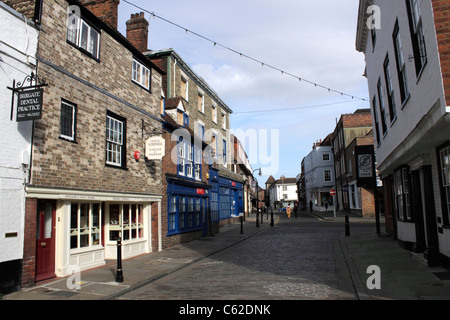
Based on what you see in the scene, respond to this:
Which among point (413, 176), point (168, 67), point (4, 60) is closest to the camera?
point (4, 60)

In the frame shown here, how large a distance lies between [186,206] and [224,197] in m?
10.4

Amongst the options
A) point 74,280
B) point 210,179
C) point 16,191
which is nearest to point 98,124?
point 16,191

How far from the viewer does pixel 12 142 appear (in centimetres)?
777

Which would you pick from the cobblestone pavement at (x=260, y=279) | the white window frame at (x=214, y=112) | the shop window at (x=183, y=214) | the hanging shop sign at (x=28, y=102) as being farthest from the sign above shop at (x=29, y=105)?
the white window frame at (x=214, y=112)

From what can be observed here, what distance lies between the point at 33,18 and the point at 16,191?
4.47 meters

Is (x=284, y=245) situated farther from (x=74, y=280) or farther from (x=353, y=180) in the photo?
(x=353, y=180)

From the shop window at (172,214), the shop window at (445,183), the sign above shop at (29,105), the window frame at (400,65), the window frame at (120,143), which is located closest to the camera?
the sign above shop at (29,105)

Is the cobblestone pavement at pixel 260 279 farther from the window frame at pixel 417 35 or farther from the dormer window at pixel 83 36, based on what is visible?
the dormer window at pixel 83 36

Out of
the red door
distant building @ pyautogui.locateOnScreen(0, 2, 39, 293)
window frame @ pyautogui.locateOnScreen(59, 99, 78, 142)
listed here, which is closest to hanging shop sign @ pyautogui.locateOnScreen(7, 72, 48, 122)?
distant building @ pyautogui.locateOnScreen(0, 2, 39, 293)

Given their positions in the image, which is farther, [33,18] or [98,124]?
[98,124]

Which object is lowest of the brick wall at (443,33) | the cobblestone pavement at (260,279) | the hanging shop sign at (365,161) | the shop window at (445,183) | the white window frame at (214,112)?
the cobblestone pavement at (260,279)

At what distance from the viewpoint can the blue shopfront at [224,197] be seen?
2297 centimetres

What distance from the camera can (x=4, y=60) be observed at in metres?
7.79

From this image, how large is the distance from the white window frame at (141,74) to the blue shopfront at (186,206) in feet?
14.0
